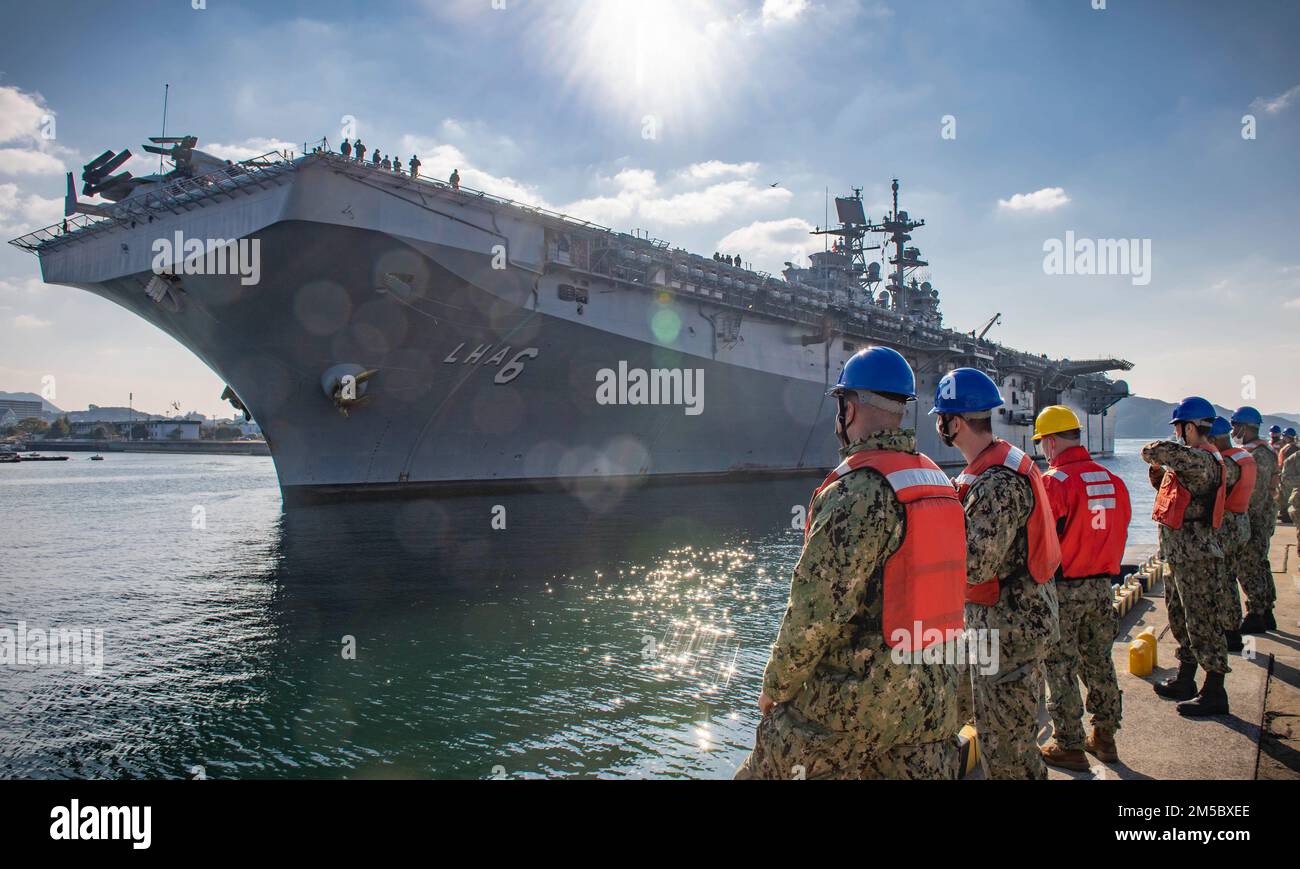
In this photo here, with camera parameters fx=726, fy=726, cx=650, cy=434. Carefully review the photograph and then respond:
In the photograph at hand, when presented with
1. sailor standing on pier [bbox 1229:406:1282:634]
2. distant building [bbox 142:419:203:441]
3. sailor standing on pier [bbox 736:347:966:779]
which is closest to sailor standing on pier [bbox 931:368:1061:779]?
sailor standing on pier [bbox 736:347:966:779]

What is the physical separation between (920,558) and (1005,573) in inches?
52.5

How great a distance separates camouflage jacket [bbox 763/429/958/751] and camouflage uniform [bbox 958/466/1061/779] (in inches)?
36.1

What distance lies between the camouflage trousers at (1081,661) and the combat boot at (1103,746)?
3 cm

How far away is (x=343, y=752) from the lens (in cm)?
590

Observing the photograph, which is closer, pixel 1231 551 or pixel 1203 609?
pixel 1203 609

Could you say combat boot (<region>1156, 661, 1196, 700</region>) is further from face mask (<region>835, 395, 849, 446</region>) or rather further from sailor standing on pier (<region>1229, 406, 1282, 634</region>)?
face mask (<region>835, 395, 849, 446</region>)

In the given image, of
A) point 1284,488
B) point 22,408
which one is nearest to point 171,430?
point 22,408

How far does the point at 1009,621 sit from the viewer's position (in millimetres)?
3084

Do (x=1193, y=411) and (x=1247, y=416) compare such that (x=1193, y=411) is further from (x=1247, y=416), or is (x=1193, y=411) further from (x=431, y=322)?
(x=431, y=322)

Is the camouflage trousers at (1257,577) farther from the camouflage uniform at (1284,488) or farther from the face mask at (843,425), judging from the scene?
the face mask at (843,425)

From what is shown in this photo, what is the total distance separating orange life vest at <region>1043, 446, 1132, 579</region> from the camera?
3758mm

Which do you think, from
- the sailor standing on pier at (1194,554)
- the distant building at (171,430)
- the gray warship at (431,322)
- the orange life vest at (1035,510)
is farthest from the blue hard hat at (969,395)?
the distant building at (171,430)
